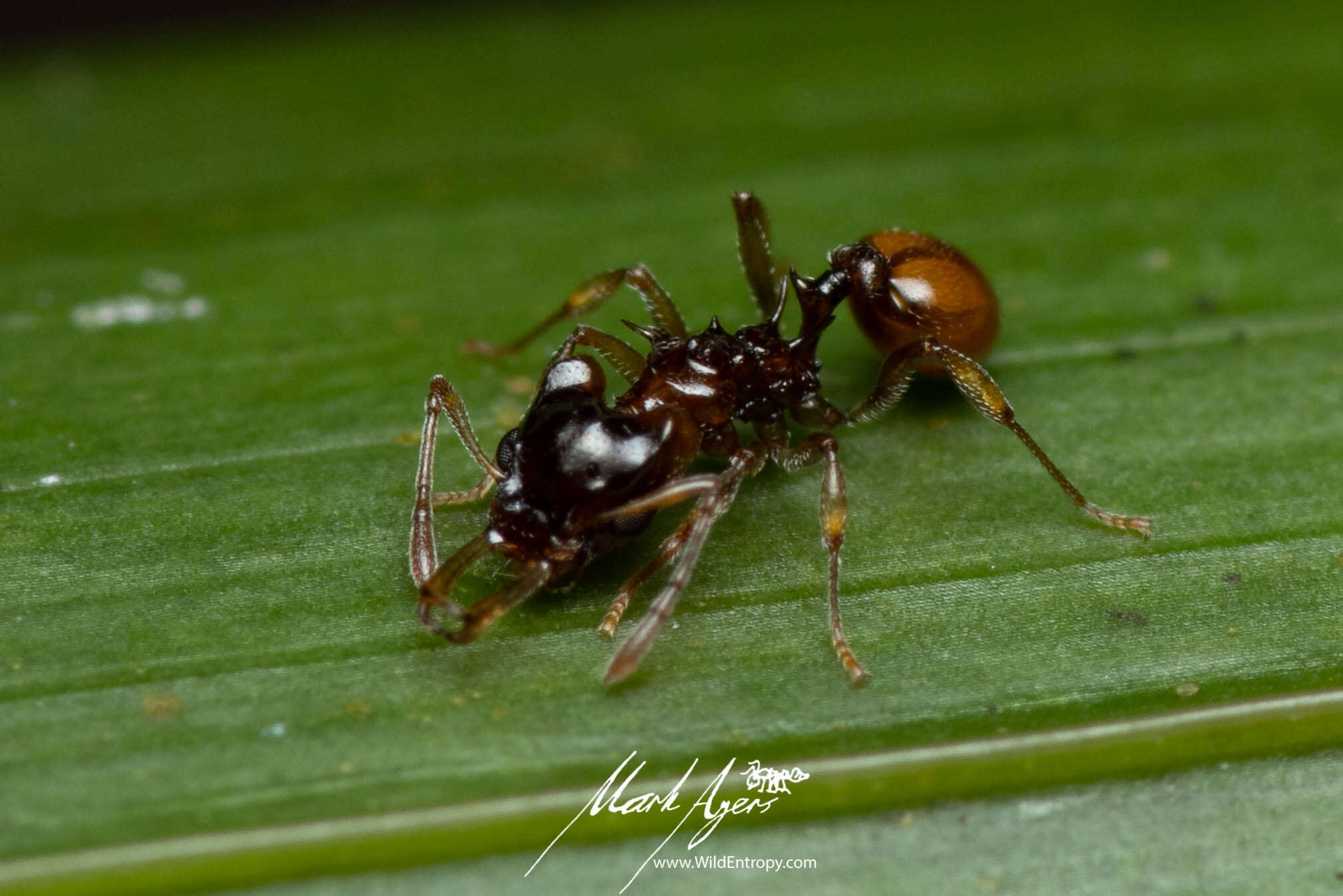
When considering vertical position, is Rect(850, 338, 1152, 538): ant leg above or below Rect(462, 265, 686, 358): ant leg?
below

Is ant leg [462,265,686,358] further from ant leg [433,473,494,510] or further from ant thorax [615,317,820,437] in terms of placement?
ant leg [433,473,494,510]

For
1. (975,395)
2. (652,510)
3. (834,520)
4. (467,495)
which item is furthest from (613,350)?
(975,395)

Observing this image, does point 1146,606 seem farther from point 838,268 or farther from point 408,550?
point 408,550

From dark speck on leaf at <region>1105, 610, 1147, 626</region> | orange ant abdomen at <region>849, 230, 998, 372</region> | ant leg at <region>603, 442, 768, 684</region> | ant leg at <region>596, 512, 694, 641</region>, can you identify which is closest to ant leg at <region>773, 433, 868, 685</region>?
ant leg at <region>603, 442, 768, 684</region>

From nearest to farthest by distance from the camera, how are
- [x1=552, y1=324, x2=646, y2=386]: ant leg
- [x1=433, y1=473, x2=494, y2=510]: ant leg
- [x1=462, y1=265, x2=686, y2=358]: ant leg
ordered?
[x1=433, y1=473, x2=494, y2=510]: ant leg → [x1=552, y1=324, x2=646, y2=386]: ant leg → [x1=462, y1=265, x2=686, y2=358]: ant leg

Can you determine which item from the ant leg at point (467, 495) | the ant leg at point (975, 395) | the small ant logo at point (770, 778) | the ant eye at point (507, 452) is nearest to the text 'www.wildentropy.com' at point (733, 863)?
the small ant logo at point (770, 778)

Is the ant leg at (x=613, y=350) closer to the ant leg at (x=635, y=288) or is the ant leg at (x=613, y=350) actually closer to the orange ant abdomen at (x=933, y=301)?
the ant leg at (x=635, y=288)

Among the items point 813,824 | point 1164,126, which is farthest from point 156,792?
point 1164,126
